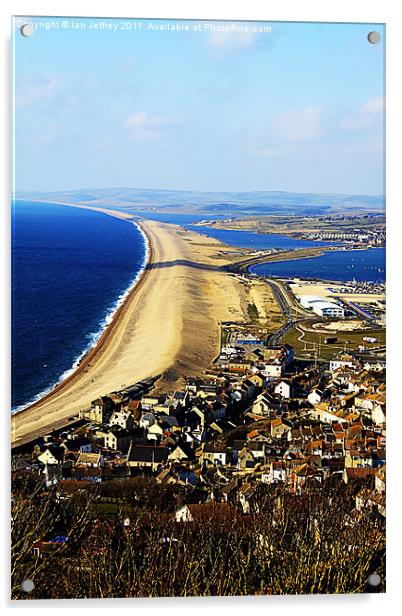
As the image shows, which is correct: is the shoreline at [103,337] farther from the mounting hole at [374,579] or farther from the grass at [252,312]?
the mounting hole at [374,579]

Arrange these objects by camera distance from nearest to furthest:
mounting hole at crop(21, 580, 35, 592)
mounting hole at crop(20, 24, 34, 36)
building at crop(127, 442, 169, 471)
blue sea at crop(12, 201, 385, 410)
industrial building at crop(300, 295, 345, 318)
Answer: mounting hole at crop(21, 580, 35, 592)
mounting hole at crop(20, 24, 34, 36)
blue sea at crop(12, 201, 385, 410)
building at crop(127, 442, 169, 471)
industrial building at crop(300, 295, 345, 318)

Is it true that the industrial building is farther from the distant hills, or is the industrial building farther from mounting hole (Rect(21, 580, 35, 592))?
mounting hole (Rect(21, 580, 35, 592))

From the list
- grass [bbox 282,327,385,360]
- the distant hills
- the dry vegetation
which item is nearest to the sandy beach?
the distant hills

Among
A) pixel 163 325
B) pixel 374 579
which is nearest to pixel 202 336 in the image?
pixel 163 325

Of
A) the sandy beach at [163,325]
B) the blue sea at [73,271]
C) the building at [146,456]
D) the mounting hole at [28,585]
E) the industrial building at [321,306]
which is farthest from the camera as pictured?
the industrial building at [321,306]

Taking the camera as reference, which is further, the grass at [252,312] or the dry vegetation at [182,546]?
the grass at [252,312]

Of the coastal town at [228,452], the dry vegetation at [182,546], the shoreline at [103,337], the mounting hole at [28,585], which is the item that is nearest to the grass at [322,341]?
the coastal town at [228,452]

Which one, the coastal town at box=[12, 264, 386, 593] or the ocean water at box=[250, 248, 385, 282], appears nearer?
the coastal town at box=[12, 264, 386, 593]
